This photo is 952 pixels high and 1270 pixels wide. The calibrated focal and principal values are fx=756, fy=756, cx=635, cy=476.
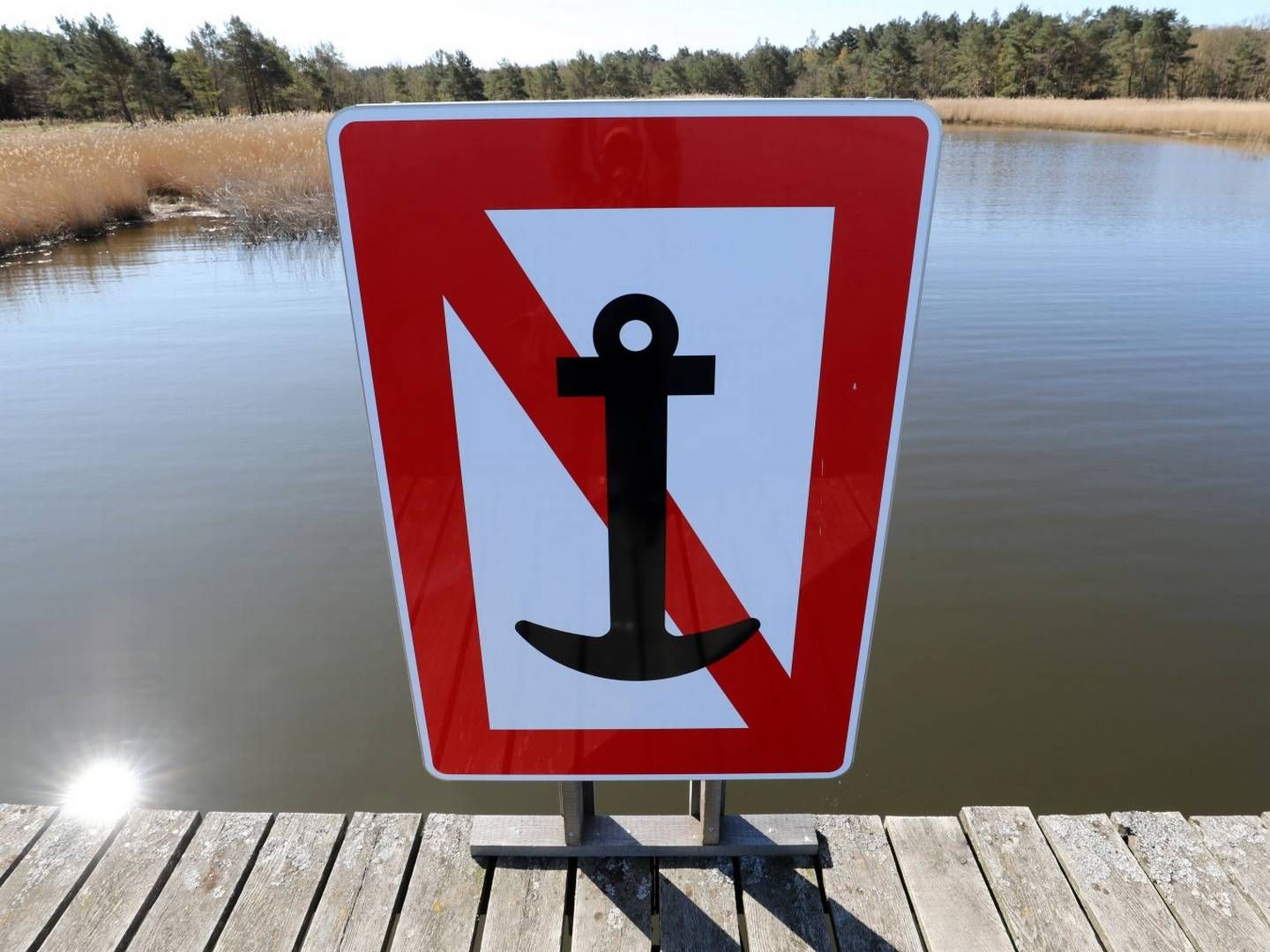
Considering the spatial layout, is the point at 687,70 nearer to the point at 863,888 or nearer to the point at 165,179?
the point at 165,179

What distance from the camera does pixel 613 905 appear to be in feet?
4.55

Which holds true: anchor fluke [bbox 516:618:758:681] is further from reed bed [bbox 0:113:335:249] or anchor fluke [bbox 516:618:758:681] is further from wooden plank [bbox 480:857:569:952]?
reed bed [bbox 0:113:335:249]

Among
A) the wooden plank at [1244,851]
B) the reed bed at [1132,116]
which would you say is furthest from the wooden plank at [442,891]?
the reed bed at [1132,116]

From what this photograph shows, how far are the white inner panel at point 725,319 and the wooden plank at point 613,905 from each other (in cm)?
80

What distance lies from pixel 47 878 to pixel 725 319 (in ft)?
5.60

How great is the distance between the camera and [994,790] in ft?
9.35

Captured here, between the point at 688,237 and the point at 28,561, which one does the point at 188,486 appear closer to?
the point at 28,561

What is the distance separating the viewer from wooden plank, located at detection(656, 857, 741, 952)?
52.7 inches

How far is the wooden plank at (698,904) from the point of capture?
134 centimetres

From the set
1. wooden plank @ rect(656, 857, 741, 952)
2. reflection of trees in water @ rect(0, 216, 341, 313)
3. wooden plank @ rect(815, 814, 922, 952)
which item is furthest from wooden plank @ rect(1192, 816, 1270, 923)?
reflection of trees in water @ rect(0, 216, 341, 313)

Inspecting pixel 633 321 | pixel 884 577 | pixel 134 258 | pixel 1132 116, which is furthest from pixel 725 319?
pixel 1132 116

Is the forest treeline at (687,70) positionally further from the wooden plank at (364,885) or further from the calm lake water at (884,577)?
the wooden plank at (364,885)

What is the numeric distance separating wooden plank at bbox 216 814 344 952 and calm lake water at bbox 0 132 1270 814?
1359 millimetres

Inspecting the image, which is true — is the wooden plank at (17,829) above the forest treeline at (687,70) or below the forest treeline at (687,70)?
below
